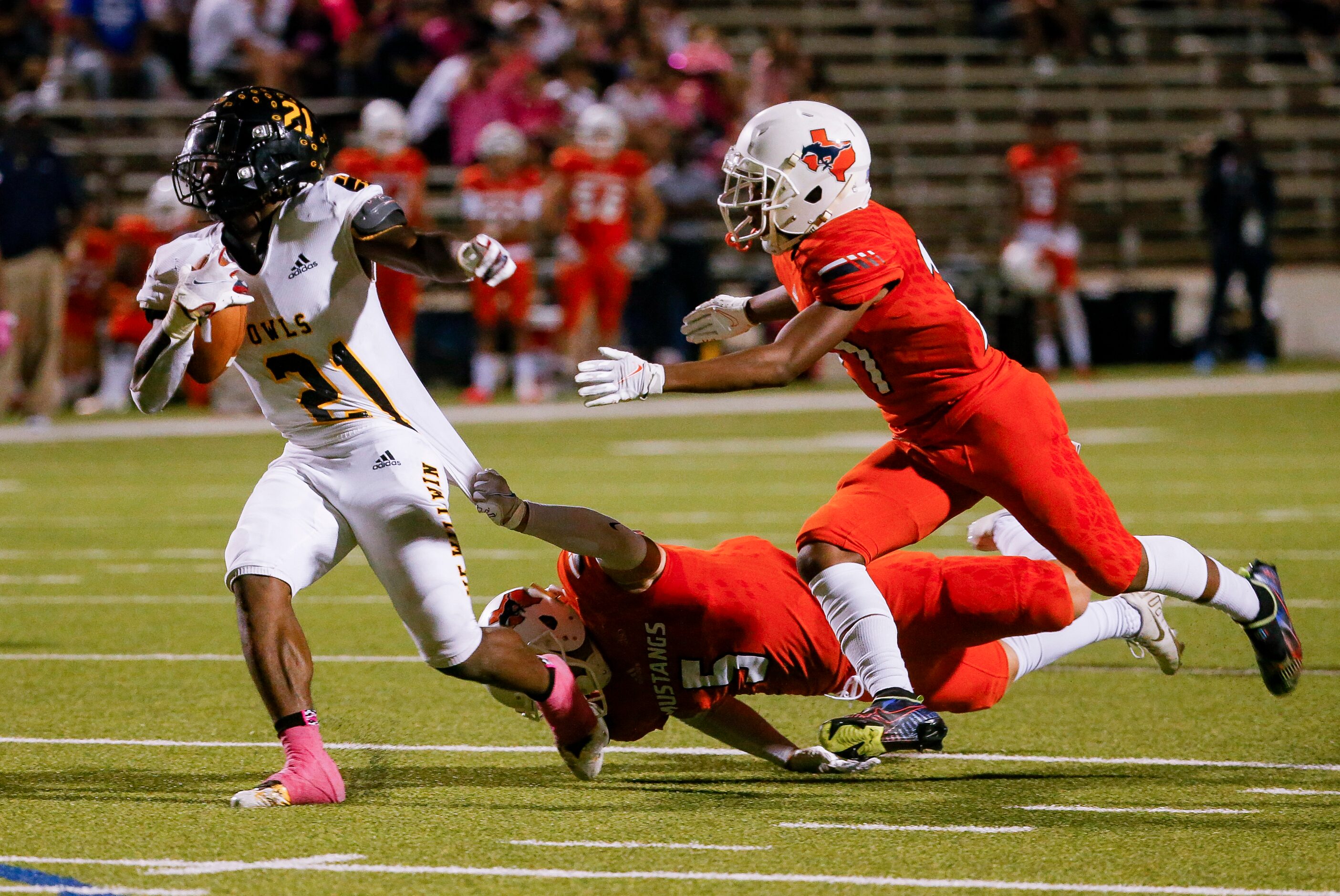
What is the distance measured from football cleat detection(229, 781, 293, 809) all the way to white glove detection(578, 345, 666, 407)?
3.59ft

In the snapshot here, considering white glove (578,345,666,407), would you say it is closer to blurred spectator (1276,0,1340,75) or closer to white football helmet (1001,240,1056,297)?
white football helmet (1001,240,1056,297)

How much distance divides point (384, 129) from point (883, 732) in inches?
461

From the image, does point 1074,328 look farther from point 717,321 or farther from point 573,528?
point 573,528

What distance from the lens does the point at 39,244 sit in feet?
47.2

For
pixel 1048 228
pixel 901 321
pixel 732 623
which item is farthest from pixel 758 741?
pixel 1048 228

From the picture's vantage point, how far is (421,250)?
14.8 ft

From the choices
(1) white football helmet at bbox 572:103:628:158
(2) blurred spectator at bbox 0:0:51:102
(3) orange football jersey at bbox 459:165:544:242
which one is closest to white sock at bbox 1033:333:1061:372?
(1) white football helmet at bbox 572:103:628:158

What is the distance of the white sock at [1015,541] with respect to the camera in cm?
520

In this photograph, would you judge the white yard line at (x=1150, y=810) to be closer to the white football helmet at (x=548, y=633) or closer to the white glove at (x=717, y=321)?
the white football helmet at (x=548, y=633)

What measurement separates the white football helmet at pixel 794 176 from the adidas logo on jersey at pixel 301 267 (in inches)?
40.8

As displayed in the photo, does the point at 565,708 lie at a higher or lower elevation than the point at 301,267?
lower

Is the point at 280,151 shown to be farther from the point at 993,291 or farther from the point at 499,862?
the point at 993,291

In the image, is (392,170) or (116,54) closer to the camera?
(392,170)

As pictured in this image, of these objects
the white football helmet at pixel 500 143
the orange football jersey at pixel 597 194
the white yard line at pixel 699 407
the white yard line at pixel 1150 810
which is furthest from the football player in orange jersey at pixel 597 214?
the white yard line at pixel 1150 810
